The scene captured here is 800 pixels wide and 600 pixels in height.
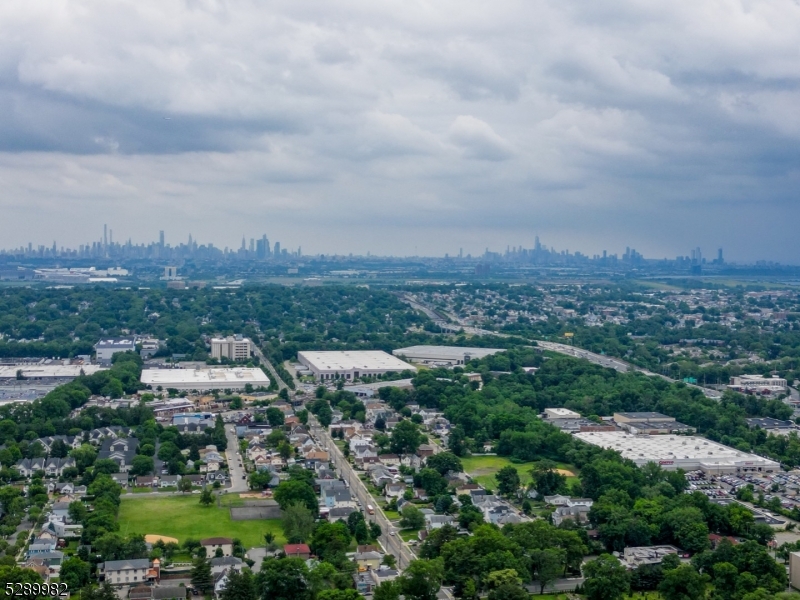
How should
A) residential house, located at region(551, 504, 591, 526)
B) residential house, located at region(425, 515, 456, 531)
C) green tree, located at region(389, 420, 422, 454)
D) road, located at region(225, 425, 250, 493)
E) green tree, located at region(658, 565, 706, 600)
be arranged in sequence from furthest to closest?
1. green tree, located at region(389, 420, 422, 454)
2. road, located at region(225, 425, 250, 493)
3. residential house, located at region(551, 504, 591, 526)
4. residential house, located at region(425, 515, 456, 531)
5. green tree, located at region(658, 565, 706, 600)

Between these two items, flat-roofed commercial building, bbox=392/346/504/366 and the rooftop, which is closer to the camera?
the rooftop

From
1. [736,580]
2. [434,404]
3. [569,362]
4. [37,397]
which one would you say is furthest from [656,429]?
[37,397]

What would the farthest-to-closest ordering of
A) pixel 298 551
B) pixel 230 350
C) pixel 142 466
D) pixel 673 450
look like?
pixel 230 350 < pixel 673 450 < pixel 142 466 < pixel 298 551

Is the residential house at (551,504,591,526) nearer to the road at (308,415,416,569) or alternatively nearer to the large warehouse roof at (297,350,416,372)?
the road at (308,415,416,569)

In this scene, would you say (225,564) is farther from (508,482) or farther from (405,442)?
(405,442)

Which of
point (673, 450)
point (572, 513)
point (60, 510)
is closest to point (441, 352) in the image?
point (673, 450)

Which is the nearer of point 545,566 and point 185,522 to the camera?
point 545,566

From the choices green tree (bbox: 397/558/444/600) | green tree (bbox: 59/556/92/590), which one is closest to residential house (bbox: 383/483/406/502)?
green tree (bbox: 397/558/444/600)

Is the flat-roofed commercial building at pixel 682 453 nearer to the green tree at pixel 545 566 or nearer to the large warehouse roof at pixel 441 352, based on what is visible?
the green tree at pixel 545 566
